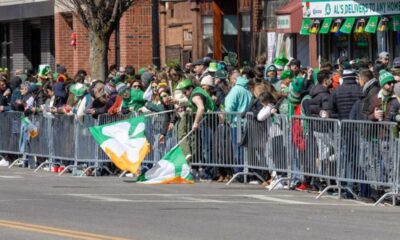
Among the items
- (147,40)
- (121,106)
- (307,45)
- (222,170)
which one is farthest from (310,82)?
(147,40)

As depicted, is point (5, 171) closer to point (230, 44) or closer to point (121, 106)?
point (121, 106)

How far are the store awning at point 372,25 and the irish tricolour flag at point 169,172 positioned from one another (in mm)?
7783

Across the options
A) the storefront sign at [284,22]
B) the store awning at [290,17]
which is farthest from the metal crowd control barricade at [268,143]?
the storefront sign at [284,22]

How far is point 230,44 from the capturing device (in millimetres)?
33969

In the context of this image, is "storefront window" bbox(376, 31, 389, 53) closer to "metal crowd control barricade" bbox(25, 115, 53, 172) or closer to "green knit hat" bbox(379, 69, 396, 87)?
"metal crowd control barricade" bbox(25, 115, 53, 172)

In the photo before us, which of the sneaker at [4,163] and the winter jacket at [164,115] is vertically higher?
the winter jacket at [164,115]

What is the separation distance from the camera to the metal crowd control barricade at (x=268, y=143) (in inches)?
771

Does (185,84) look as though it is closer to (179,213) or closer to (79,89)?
(79,89)

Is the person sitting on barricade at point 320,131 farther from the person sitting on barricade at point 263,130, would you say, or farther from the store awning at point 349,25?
the store awning at point 349,25

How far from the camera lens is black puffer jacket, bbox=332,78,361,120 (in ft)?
61.3

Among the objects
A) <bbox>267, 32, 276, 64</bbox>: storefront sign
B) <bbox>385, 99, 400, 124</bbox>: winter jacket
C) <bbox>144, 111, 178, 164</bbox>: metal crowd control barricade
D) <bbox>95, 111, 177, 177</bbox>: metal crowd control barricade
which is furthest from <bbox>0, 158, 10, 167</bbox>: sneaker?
<bbox>385, 99, 400, 124</bbox>: winter jacket

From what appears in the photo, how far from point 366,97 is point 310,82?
2.58 m

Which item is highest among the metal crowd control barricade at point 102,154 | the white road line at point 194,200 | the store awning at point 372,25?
the store awning at point 372,25

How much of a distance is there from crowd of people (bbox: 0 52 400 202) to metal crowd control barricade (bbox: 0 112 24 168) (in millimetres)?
271
